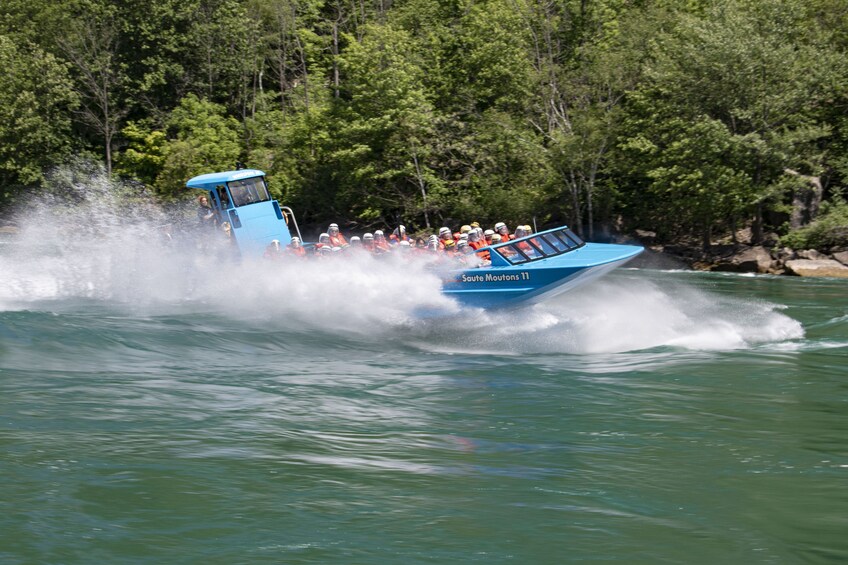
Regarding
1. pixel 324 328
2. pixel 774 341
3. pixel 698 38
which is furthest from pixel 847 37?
pixel 324 328

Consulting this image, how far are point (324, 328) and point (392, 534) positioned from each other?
964 centimetres

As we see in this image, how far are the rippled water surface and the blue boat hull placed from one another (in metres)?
0.34

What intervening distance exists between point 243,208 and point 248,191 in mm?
443

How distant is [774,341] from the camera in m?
15.4

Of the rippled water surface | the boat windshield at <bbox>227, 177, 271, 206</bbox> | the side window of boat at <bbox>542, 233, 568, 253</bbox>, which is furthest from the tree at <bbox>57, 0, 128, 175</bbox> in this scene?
the side window of boat at <bbox>542, 233, 568, 253</bbox>

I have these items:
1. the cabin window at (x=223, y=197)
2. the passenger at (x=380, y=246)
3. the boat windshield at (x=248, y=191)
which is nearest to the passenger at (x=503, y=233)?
the passenger at (x=380, y=246)

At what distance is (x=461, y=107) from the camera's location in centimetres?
3916

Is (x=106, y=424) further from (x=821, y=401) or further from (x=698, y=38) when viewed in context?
(x=698, y=38)

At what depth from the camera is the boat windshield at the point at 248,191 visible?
20609mm

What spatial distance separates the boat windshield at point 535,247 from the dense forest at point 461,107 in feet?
53.5

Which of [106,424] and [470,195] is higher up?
[470,195]

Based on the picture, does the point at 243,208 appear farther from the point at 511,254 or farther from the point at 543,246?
the point at 543,246

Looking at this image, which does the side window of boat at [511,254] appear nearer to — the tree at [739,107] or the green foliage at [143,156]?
the tree at [739,107]

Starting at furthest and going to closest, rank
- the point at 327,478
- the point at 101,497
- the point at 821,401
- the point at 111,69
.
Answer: the point at 111,69, the point at 821,401, the point at 327,478, the point at 101,497
